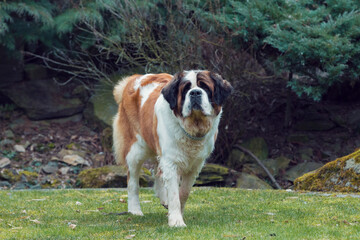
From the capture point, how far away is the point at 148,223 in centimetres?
605

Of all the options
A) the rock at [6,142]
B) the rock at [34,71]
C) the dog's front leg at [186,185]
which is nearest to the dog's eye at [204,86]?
the dog's front leg at [186,185]

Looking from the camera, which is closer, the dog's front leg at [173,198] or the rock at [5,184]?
the dog's front leg at [173,198]

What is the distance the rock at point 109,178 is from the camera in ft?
33.9

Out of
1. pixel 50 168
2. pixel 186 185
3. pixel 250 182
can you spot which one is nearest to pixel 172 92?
pixel 186 185

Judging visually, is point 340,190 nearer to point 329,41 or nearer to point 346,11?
point 329,41

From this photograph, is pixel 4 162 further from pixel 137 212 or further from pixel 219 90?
pixel 219 90

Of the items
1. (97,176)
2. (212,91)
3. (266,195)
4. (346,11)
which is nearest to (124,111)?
(212,91)

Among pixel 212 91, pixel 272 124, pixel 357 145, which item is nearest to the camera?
pixel 212 91

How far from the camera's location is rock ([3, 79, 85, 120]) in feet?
46.7

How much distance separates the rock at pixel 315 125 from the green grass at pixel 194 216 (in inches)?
191

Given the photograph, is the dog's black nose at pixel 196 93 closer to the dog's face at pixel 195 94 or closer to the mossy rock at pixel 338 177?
the dog's face at pixel 195 94

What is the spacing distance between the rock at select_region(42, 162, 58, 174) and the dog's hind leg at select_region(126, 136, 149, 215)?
18.8 feet

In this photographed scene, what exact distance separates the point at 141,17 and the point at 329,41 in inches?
146

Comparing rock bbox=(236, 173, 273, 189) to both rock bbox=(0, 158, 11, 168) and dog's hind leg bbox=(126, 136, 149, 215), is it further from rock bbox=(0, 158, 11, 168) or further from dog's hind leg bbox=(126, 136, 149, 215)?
rock bbox=(0, 158, 11, 168)
